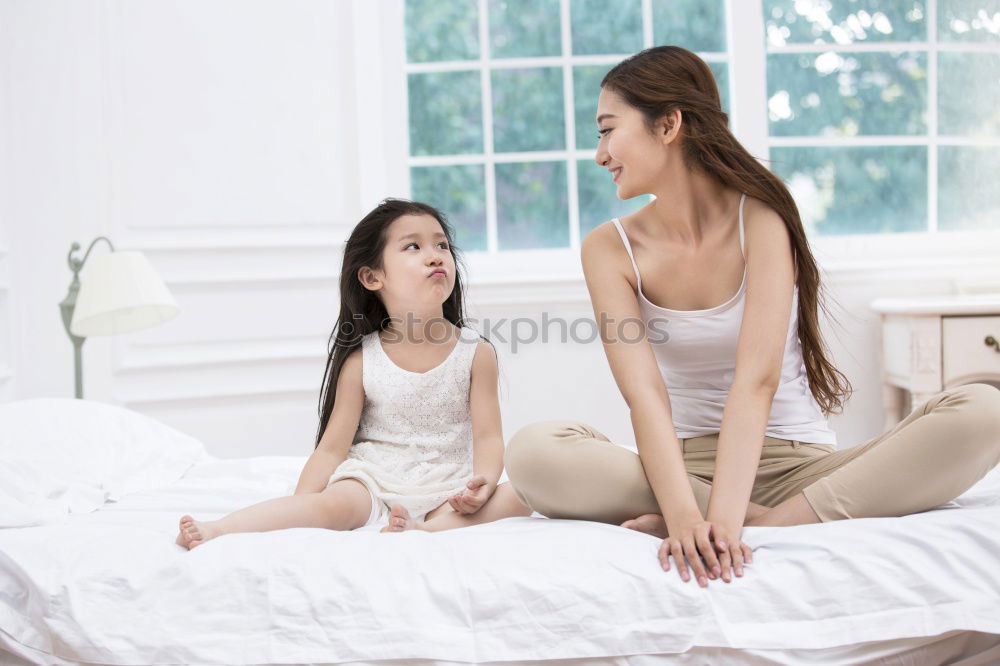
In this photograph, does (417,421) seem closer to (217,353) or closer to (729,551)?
(729,551)

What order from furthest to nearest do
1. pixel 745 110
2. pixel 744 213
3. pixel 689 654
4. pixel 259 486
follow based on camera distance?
pixel 745 110, pixel 259 486, pixel 744 213, pixel 689 654

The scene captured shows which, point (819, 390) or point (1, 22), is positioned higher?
point (1, 22)

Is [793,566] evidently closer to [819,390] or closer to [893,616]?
[893,616]

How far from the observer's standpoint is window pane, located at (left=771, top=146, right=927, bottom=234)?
2930mm

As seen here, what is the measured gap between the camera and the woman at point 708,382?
102cm

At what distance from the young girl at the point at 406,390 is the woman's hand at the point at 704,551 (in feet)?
1.24

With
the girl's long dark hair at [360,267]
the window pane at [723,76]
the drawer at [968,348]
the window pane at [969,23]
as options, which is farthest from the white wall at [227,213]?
the girl's long dark hair at [360,267]

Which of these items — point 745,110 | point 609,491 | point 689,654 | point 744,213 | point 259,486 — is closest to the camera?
point 689,654

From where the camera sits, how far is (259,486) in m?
1.53

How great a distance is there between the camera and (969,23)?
2.91 metres

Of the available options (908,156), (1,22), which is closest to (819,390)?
(908,156)

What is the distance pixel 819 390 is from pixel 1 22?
2.62 meters

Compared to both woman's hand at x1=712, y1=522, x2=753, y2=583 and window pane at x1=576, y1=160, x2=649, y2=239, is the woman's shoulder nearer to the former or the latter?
woman's hand at x1=712, y1=522, x2=753, y2=583

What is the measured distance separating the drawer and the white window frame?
49 centimetres
